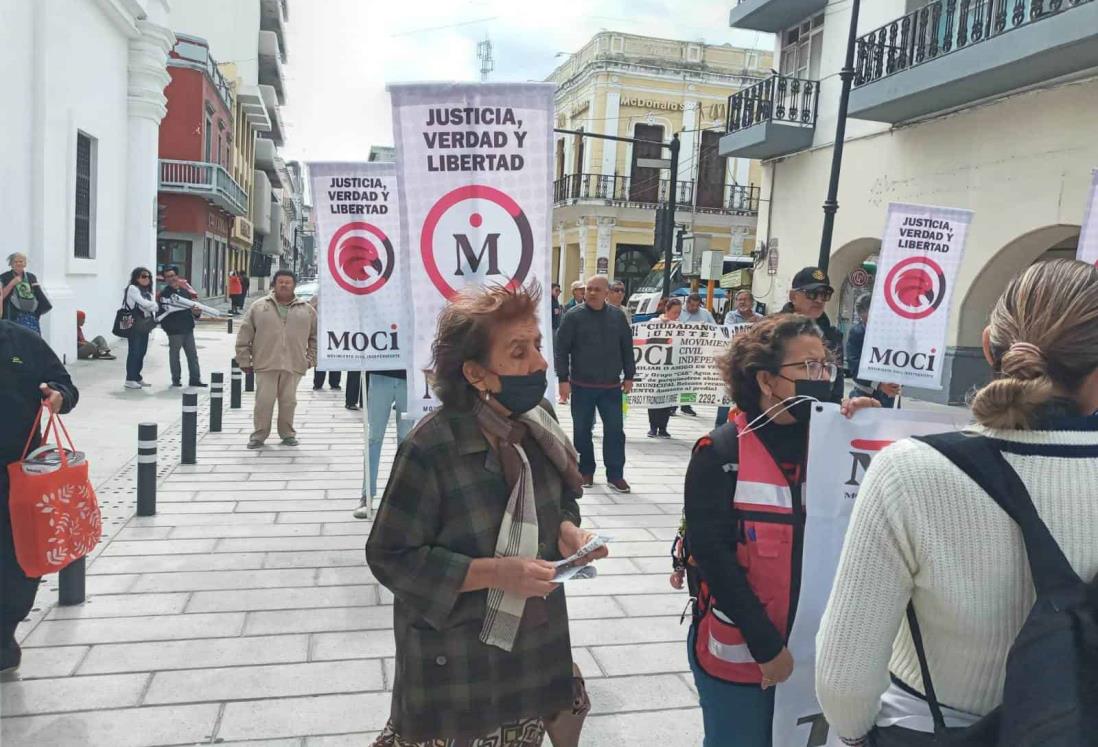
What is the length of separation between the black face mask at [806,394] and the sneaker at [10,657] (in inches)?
136

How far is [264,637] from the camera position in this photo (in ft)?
13.9

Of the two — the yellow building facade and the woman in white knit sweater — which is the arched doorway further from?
the woman in white knit sweater

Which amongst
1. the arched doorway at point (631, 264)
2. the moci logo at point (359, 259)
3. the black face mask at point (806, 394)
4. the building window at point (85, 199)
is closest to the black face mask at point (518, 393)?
the black face mask at point (806, 394)

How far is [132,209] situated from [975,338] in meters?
16.9

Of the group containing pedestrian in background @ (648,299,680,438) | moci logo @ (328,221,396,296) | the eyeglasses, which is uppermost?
moci logo @ (328,221,396,296)

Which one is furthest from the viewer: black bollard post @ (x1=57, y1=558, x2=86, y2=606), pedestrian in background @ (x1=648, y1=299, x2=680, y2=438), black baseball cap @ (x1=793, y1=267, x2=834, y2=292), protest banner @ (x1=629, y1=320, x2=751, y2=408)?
pedestrian in background @ (x1=648, y1=299, x2=680, y2=438)

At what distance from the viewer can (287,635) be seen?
429 centimetres

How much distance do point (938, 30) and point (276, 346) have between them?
11439 mm

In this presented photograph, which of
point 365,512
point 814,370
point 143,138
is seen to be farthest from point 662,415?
point 143,138

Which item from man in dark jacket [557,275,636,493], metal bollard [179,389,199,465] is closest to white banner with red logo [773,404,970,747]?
man in dark jacket [557,275,636,493]

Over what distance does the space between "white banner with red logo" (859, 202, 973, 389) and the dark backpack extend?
5403mm

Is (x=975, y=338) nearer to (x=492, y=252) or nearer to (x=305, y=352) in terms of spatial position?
(x=305, y=352)

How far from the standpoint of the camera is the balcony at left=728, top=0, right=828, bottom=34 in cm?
1750

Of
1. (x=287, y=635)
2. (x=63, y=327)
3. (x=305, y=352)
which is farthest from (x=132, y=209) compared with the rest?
(x=287, y=635)
